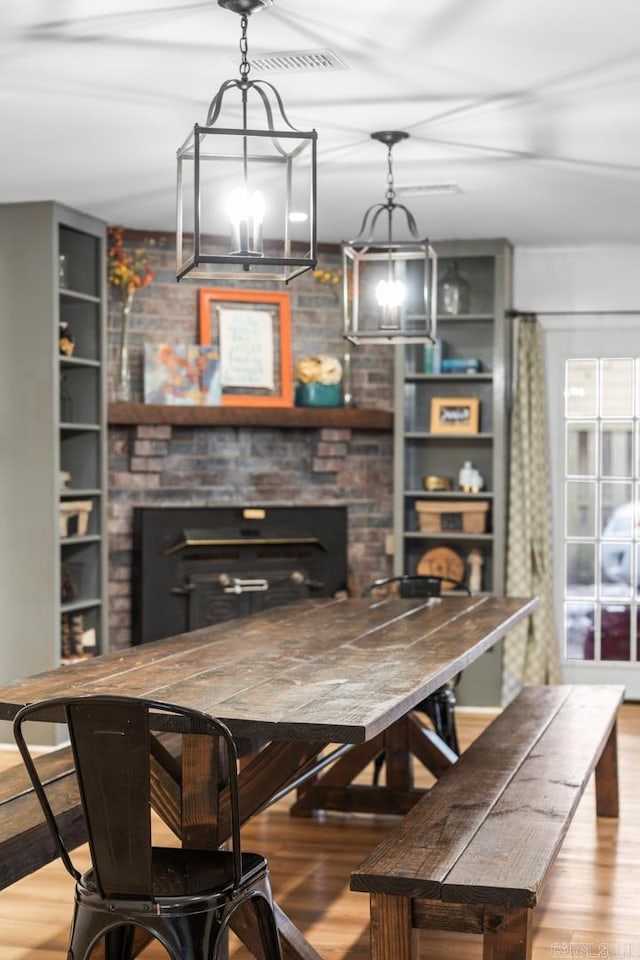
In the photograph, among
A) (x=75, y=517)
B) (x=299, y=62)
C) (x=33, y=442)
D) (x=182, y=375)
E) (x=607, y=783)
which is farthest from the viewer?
(x=182, y=375)

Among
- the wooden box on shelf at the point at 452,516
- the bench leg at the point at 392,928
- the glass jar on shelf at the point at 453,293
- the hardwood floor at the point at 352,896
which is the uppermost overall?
the glass jar on shelf at the point at 453,293

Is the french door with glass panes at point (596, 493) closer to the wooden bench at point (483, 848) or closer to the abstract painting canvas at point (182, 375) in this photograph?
the abstract painting canvas at point (182, 375)

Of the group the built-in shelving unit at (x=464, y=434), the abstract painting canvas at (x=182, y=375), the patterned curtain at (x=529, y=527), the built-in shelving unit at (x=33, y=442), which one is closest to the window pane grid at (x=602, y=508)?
the patterned curtain at (x=529, y=527)

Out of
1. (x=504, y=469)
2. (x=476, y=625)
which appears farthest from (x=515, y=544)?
(x=476, y=625)

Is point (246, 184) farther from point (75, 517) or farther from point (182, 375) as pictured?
point (182, 375)

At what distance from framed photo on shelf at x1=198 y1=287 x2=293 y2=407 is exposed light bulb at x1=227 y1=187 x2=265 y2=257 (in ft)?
12.3

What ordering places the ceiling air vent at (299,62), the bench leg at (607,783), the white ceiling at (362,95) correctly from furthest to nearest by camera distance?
1. the bench leg at (607,783)
2. the ceiling air vent at (299,62)
3. the white ceiling at (362,95)

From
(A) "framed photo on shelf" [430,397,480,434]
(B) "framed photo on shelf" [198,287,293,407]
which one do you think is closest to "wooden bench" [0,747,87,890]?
(B) "framed photo on shelf" [198,287,293,407]

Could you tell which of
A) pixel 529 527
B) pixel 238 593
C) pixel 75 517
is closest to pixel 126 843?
pixel 75 517

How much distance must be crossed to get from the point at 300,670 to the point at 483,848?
2.29 feet

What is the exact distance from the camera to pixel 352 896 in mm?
3963

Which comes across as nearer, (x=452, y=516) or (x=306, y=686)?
(x=306, y=686)

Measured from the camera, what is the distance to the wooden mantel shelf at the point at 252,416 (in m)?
6.64

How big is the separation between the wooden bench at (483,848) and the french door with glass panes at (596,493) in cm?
312
